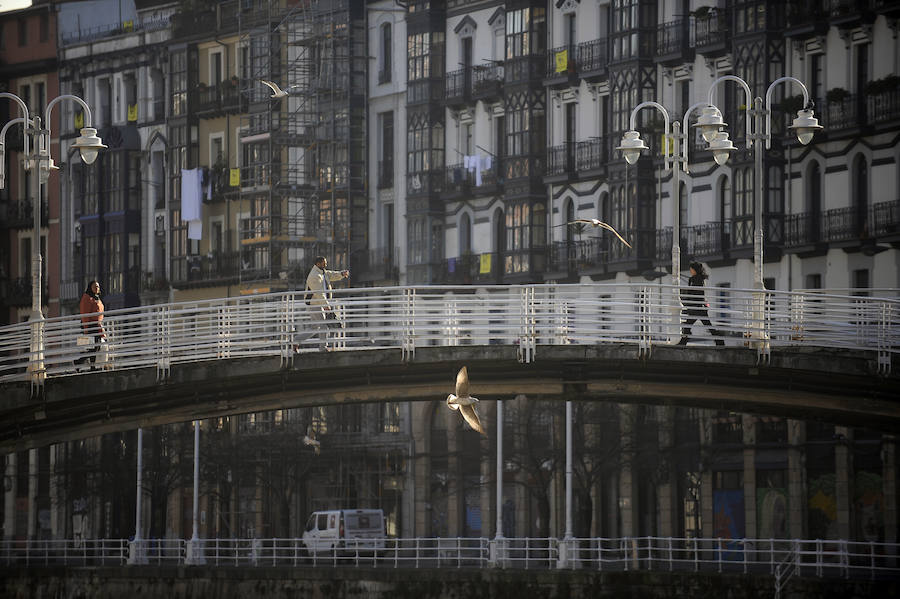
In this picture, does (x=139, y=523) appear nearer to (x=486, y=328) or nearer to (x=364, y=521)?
(x=364, y=521)

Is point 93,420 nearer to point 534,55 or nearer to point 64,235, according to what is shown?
point 534,55

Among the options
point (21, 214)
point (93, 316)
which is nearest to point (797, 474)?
point (93, 316)

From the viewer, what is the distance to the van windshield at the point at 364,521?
92.9m

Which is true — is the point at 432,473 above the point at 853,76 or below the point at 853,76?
below

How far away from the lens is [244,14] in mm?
114812

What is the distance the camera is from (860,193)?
87750 millimetres

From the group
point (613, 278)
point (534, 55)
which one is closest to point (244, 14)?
point (534, 55)

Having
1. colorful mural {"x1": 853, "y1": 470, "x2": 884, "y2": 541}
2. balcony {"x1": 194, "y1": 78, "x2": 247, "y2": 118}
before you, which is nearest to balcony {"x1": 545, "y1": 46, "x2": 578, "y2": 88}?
balcony {"x1": 194, "y1": 78, "x2": 247, "y2": 118}

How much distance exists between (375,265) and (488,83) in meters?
9.91

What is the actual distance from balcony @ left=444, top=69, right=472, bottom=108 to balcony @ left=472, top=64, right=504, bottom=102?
17.7 inches

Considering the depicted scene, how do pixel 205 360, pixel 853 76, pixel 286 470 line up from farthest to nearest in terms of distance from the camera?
pixel 286 470
pixel 853 76
pixel 205 360

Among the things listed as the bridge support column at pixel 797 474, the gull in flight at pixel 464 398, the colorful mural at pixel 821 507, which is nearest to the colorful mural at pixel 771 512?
the bridge support column at pixel 797 474

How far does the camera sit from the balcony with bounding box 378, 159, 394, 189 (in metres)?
109

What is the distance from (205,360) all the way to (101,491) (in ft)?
176
